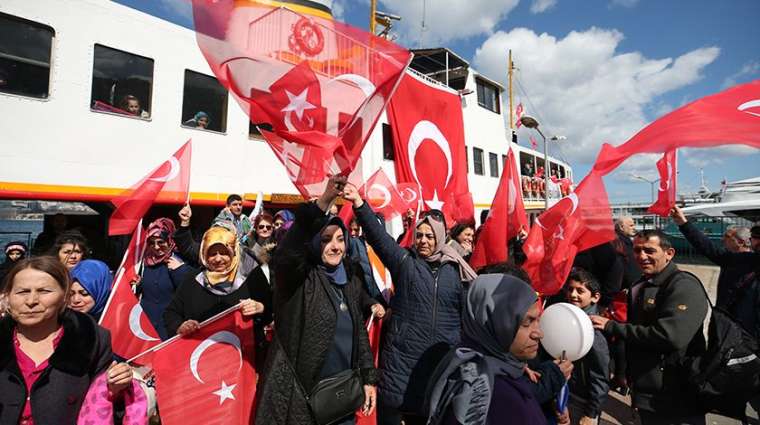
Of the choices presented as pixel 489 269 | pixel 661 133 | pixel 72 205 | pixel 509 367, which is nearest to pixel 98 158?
pixel 72 205

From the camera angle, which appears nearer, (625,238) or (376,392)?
(376,392)

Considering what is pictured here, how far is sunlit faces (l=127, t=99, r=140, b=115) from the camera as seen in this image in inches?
248

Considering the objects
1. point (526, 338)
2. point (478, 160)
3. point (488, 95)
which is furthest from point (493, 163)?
point (526, 338)

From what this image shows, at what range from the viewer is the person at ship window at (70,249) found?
3205 millimetres

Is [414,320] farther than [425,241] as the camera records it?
No

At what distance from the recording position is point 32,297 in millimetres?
1615

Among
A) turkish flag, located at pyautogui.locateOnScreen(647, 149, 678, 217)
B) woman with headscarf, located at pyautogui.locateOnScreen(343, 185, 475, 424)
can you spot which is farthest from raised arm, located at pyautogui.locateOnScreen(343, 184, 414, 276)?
turkish flag, located at pyautogui.locateOnScreen(647, 149, 678, 217)

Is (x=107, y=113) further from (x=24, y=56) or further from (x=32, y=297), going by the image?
(x=32, y=297)

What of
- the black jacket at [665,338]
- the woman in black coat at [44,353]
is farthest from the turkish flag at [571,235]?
the woman in black coat at [44,353]

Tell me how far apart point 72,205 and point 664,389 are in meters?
10.0

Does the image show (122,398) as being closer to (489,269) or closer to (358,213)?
(358,213)

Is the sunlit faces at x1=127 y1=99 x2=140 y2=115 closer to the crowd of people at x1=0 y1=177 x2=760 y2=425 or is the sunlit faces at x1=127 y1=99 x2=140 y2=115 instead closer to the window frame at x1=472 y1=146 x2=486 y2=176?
the crowd of people at x1=0 y1=177 x2=760 y2=425

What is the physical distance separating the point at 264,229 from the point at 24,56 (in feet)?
13.8

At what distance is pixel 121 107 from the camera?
6246 millimetres
